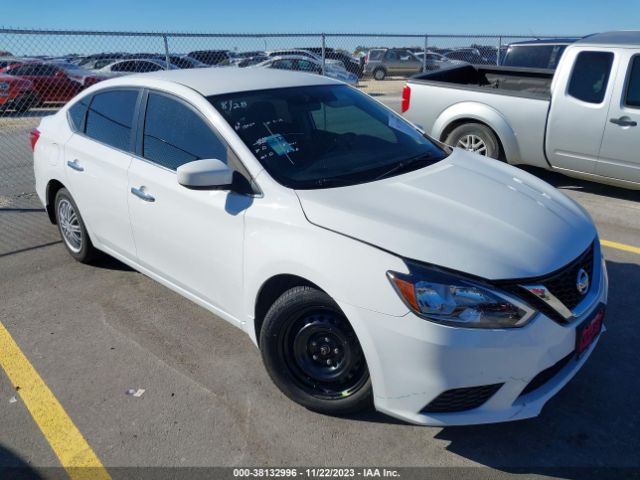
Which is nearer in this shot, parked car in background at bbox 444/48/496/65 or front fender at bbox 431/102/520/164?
front fender at bbox 431/102/520/164

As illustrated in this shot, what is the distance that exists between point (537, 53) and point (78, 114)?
8.18m

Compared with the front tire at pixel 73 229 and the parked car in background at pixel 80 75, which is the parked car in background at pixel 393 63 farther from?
the front tire at pixel 73 229

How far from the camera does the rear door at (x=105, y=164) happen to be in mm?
3781

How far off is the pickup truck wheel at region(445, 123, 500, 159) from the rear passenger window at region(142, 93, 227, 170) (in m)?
4.33

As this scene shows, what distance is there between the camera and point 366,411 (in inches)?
112

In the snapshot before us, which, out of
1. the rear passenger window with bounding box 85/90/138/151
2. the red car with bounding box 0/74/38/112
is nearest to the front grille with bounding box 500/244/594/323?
the rear passenger window with bounding box 85/90/138/151

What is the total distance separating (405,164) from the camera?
337 centimetres

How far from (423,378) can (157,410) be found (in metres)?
1.46

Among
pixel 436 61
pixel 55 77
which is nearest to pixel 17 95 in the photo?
pixel 55 77

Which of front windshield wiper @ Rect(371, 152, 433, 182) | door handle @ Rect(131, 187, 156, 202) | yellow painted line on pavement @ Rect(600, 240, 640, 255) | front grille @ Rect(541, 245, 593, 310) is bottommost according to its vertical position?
yellow painted line on pavement @ Rect(600, 240, 640, 255)

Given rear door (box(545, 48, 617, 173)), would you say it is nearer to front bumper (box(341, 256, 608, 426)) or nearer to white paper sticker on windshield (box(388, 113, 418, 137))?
white paper sticker on windshield (box(388, 113, 418, 137))

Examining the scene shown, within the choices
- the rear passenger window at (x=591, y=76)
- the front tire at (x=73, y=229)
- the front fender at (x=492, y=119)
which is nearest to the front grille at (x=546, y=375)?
the front tire at (x=73, y=229)

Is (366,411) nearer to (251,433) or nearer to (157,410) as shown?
(251,433)

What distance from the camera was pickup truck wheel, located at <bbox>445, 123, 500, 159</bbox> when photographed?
673cm
